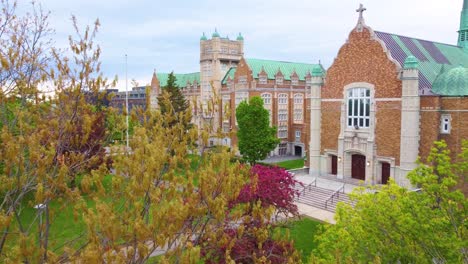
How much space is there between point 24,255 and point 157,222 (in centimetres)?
169

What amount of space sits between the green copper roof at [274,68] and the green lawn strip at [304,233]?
29432mm

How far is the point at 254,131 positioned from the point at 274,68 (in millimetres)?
17525

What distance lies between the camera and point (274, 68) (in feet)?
174

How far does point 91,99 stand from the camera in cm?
794

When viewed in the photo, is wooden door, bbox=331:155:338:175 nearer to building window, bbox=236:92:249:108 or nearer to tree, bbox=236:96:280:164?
tree, bbox=236:96:280:164

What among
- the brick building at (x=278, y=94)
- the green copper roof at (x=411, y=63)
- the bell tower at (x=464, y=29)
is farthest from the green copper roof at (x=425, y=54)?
the brick building at (x=278, y=94)

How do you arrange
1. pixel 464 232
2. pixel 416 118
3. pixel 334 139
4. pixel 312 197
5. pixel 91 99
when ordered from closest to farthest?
pixel 91 99, pixel 464 232, pixel 416 118, pixel 312 197, pixel 334 139

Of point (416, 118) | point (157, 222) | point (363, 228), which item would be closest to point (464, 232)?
point (363, 228)

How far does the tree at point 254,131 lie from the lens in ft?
125

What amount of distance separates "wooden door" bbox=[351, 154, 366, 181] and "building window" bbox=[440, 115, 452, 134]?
20.6ft

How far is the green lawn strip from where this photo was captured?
19766mm

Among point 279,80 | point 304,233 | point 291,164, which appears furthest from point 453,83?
point 279,80

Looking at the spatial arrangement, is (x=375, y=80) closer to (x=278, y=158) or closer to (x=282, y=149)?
(x=278, y=158)

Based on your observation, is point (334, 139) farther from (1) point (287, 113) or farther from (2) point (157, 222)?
(2) point (157, 222)
